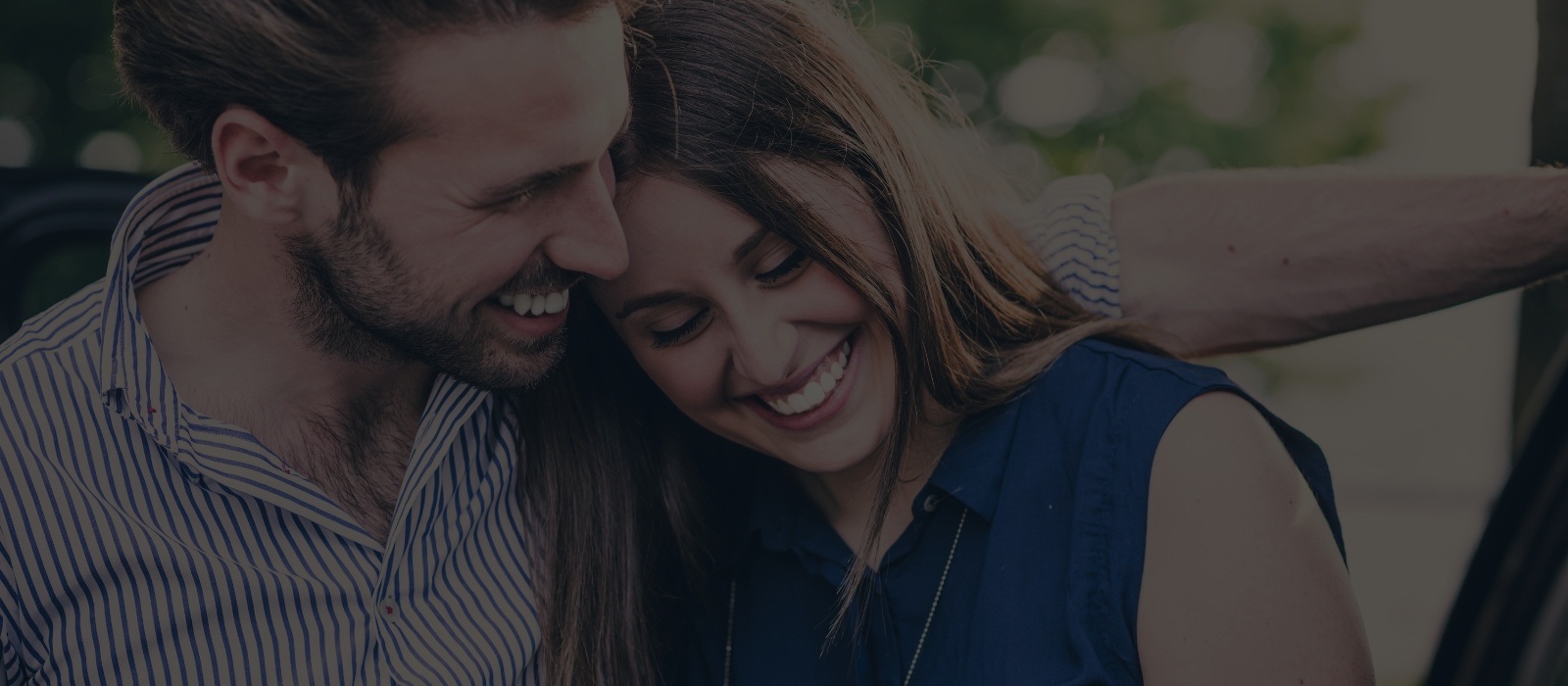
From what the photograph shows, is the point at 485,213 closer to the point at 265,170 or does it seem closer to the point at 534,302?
the point at 534,302

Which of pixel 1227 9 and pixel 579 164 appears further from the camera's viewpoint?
pixel 1227 9

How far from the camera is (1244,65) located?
487 cm

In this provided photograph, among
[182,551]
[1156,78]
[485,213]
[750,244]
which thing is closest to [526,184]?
[485,213]

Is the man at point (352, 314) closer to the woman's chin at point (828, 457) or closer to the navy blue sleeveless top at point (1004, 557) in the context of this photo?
the navy blue sleeveless top at point (1004, 557)

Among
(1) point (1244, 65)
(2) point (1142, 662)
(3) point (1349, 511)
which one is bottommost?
(3) point (1349, 511)

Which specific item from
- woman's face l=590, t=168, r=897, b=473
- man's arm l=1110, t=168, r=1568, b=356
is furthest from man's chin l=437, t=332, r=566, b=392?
man's arm l=1110, t=168, r=1568, b=356

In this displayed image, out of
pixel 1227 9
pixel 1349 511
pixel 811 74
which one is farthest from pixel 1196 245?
pixel 1349 511

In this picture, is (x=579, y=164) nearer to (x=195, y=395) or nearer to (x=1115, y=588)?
(x=195, y=395)

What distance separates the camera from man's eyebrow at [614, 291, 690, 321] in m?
1.79

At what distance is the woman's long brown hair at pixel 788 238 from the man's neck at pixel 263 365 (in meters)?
0.30

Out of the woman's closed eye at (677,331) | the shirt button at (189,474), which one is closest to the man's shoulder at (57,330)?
the shirt button at (189,474)

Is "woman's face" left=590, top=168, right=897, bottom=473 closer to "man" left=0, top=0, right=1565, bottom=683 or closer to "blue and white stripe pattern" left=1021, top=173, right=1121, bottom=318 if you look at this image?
"man" left=0, top=0, right=1565, bottom=683

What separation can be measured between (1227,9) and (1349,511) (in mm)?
2621

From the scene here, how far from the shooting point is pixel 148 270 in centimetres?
202
